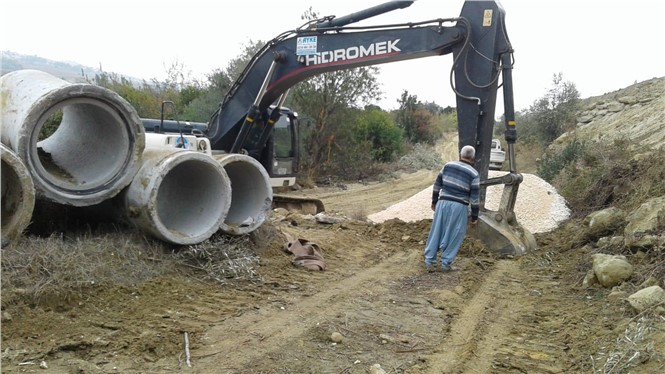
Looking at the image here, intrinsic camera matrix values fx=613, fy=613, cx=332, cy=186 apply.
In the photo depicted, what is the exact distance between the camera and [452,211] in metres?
7.52

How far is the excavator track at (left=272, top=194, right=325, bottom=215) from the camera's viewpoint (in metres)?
13.0

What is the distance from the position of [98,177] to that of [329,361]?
11.0ft

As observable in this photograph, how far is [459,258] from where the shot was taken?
830 centimetres

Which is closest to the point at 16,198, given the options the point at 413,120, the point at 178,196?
the point at 178,196

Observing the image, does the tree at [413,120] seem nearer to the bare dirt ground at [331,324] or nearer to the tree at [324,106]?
the tree at [324,106]

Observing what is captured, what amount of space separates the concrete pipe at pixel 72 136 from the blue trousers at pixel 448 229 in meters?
3.64

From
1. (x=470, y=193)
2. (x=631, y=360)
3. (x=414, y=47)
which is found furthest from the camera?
(x=414, y=47)

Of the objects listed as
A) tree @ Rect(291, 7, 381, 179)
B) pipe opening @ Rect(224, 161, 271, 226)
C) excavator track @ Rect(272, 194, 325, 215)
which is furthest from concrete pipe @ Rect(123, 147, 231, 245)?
tree @ Rect(291, 7, 381, 179)

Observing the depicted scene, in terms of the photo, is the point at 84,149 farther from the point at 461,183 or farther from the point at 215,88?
the point at 215,88

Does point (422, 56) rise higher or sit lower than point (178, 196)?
higher

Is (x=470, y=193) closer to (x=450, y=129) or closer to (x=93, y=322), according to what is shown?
(x=93, y=322)

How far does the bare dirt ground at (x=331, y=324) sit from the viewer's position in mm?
4203

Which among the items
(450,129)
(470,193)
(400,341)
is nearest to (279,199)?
(470,193)

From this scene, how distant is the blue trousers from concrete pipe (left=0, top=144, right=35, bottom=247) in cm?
457
